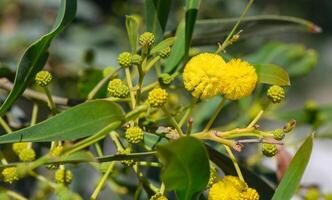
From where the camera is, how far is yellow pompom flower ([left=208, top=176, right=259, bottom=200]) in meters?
1.21

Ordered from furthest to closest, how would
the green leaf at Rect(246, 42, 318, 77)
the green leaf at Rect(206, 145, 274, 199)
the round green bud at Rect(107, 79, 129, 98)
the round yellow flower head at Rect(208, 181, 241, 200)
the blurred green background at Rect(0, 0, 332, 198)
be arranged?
the green leaf at Rect(246, 42, 318, 77), the blurred green background at Rect(0, 0, 332, 198), the green leaf at Rect(206, 145, 274, 199), the round green bud at Rect(107, 79, 129, 98), the round yellow flower head at Rect(208, 181, 241, 200)

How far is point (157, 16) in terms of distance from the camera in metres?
1.59

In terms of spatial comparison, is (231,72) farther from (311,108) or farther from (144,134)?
(311,108)

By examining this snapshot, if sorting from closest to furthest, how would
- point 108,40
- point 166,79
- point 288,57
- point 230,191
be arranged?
point 230,191, point 166,79, point 288,57, point 108,40

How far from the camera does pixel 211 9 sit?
3.19m

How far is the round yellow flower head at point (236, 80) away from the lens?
1.27 metres

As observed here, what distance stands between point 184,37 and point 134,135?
1.21ft

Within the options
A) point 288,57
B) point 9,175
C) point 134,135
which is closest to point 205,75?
point 134,135

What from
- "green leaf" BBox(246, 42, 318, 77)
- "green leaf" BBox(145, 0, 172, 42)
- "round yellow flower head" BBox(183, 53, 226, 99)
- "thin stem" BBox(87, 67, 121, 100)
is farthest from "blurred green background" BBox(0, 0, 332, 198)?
"round yellow flower head" BBox(183, 53, 226, 99)

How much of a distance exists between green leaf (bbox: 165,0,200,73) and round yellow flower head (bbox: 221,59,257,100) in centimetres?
23

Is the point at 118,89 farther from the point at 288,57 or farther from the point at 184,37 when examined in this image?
the point at 288,57

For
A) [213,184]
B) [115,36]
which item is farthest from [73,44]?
[213,184]

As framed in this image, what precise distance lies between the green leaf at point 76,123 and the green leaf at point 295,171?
0.33 metres

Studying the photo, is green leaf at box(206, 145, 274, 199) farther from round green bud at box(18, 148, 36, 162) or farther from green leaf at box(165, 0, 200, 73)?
round green bud at box(18, 148, 36, 162)
